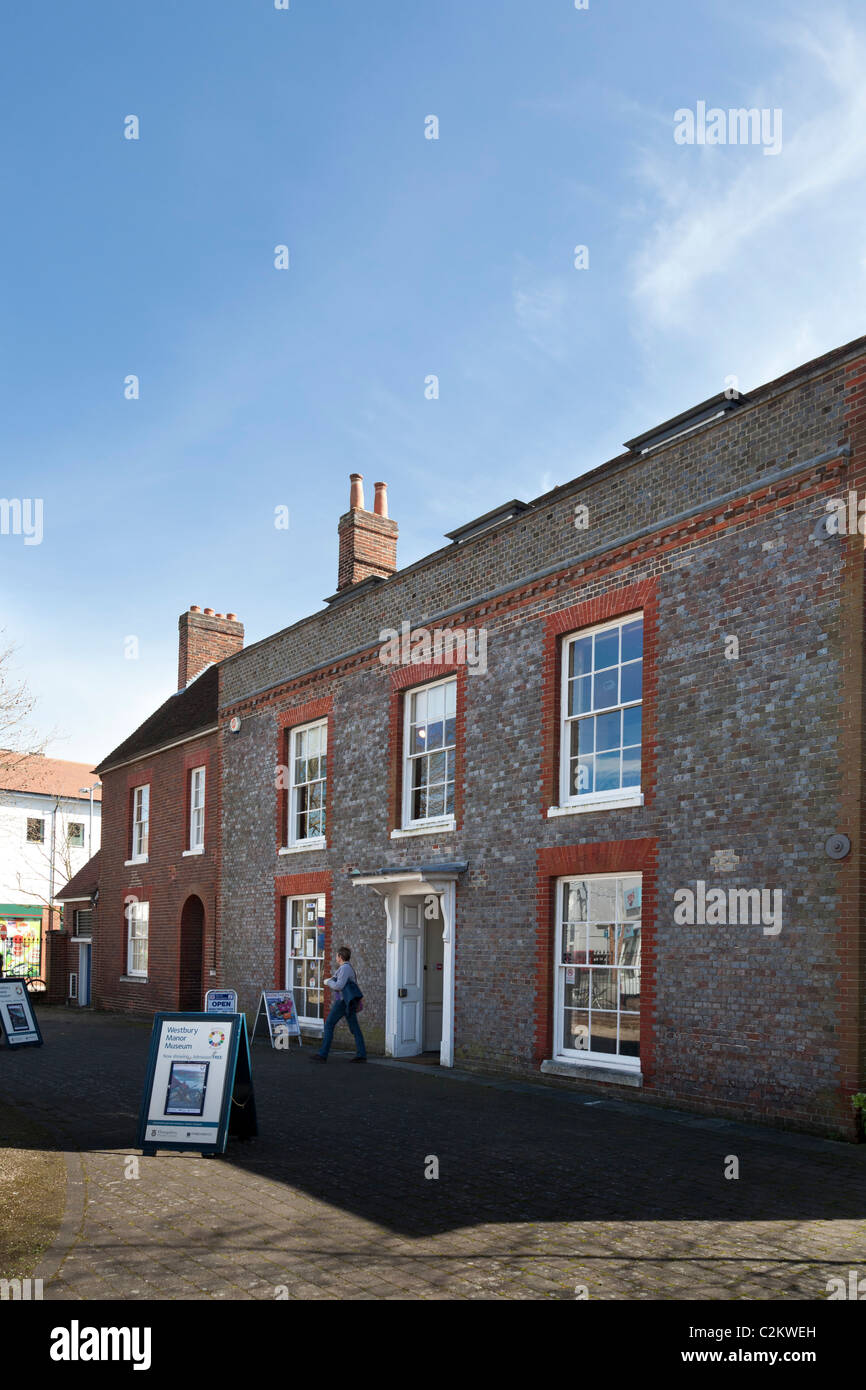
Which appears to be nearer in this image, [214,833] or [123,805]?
[214,833]

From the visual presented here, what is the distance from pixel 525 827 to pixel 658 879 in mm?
2424

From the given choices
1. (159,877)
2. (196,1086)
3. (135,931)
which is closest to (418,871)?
(196,1086)

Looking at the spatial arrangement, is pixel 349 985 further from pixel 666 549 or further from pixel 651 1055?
pixel 666 549

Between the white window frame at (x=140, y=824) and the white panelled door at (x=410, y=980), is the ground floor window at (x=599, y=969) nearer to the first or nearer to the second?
the white panelled door at (x=410, y=980)

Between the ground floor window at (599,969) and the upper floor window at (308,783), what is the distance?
6373 mm

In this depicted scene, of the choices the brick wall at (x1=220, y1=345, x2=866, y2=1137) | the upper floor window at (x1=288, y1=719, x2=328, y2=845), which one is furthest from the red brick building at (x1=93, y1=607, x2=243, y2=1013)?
the brick wall at (x1=220, y1=345, x2=866, y2=1137)

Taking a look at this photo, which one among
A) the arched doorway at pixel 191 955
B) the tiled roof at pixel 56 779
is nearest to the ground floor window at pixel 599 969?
the arched doorway at pixel 191 955

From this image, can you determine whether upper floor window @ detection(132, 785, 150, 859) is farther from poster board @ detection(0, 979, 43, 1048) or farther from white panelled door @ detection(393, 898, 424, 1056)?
white panelled door @ detection(393, 898, 424, 1056)

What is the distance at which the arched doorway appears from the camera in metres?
23.8

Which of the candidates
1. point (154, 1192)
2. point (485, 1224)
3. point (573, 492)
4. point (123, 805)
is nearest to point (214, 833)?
point (123, 805)

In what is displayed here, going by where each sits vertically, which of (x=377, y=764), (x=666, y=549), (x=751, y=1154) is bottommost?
(x=751, y=1154)

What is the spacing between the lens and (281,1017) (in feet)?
60.3

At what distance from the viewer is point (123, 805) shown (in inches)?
1105

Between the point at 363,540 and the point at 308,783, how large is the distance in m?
4.63
